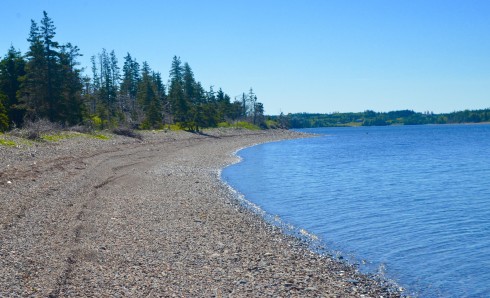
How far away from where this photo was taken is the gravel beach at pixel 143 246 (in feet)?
32.1

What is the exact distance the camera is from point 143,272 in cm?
1066

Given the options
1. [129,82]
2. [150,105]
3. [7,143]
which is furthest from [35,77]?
[129,82]

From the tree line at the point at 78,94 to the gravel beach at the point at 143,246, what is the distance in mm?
25376

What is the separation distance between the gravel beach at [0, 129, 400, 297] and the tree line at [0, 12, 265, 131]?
25376 millimetres

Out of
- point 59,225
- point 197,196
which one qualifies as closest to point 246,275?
point 59,225

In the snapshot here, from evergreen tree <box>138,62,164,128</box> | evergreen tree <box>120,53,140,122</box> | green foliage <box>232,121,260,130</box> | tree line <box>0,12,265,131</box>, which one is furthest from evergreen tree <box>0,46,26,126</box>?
green foliage <box>232,121,260,130</box>

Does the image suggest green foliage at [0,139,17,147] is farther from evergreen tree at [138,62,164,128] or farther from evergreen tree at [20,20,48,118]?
evergreen tree at [138,62,164,128]

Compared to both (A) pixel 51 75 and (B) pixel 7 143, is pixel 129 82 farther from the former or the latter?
(B) pixel 7 143

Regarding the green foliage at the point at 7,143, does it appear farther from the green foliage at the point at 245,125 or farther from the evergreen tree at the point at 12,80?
the green foliage at the point at 245,125

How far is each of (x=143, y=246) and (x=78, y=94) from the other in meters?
47.3

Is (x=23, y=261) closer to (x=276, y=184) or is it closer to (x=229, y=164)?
(x=276, y=184)

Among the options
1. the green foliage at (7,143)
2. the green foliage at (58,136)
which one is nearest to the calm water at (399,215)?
the green foliage at (7,143)

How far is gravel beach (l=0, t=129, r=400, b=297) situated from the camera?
9797mm

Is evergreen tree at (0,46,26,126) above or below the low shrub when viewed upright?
above
